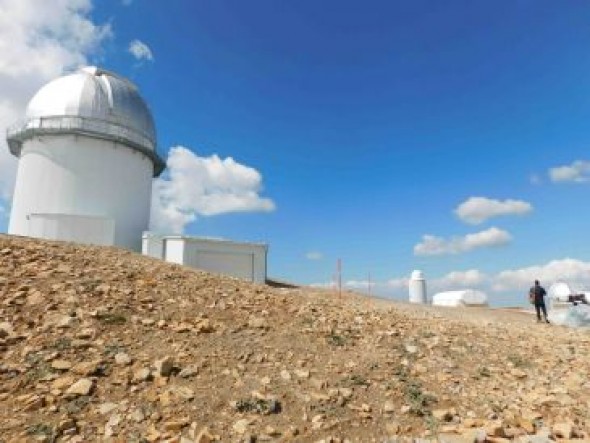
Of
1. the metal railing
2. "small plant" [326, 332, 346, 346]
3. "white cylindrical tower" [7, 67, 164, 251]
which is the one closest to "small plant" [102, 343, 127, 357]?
"small plant" [326, 332, 346, 346]

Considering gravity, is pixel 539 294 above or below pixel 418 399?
above

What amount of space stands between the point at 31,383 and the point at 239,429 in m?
3.21

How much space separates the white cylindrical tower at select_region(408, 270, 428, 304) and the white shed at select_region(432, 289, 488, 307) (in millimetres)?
1503

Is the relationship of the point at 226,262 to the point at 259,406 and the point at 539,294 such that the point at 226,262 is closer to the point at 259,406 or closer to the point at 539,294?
the point at 539,294

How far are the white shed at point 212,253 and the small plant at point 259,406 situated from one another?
766 inches

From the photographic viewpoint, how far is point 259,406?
649 centimetres

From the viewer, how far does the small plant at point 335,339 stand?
919 centimetres

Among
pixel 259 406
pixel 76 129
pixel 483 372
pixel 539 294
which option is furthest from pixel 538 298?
pixel 76 129

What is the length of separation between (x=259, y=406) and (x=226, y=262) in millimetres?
20463

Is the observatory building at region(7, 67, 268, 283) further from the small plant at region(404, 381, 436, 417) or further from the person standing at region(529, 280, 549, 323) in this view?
the small plant at region(404, 381, 436, 417)

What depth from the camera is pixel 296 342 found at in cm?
901

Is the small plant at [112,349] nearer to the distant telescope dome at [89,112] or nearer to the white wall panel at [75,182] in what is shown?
the white wall panel at [75,182]

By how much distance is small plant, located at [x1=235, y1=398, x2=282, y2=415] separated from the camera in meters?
6.41

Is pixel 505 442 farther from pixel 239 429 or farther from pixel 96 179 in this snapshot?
pixel 96 179
